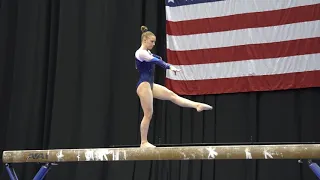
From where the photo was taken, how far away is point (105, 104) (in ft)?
26.5

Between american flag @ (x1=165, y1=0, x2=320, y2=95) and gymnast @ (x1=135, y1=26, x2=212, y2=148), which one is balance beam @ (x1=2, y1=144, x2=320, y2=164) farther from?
american flag @ (x1=165, y1=0, x2=320, y2=95)

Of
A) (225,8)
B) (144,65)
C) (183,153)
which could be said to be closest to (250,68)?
(225,8)

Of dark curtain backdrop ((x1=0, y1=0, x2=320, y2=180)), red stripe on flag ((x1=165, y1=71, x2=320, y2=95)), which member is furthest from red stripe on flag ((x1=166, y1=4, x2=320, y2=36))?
red stripe on flag ((x1=165, y1=71, x2=320, y2=95))

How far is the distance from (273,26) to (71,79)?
3.81 meters

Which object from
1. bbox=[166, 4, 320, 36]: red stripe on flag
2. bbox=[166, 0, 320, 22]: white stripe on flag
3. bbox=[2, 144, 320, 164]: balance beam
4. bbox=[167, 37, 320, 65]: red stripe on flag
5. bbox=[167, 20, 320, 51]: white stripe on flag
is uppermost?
bbox=[166, 0, 320, 22]: white stripe on flag

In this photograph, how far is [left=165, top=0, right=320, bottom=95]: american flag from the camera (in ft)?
22.4

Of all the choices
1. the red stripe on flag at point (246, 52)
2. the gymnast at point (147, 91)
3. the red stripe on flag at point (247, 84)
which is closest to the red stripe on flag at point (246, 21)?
the red stripe on flag at point (246, 52)

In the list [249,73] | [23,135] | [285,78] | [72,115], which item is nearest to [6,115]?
[23,135]

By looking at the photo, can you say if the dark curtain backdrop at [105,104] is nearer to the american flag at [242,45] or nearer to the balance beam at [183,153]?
the american flag at [242,45]

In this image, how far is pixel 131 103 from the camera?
7926 millimetres

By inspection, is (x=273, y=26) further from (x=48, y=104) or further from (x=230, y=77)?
(x=48, y=104)

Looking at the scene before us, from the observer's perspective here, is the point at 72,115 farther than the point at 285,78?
Yes

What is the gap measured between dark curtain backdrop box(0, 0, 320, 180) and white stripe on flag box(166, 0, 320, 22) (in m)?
0.41

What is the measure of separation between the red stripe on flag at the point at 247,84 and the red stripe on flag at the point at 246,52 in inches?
13.0
